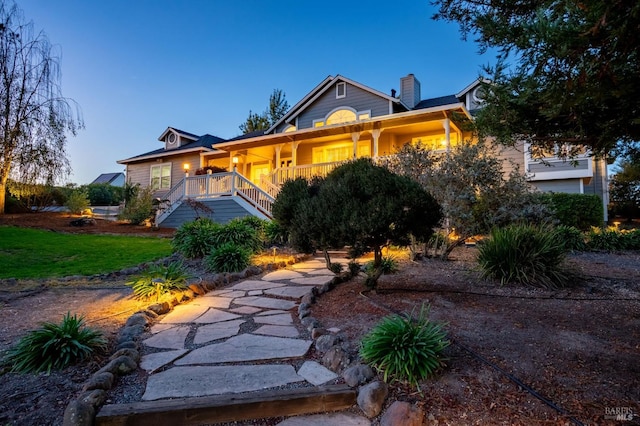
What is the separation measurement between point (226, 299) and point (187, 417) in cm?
276

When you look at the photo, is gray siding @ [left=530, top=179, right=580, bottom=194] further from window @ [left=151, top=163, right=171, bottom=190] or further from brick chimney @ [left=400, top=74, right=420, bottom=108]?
window @ [left=151, top=163, right=171, bottom=190]

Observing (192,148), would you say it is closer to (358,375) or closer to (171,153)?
(171,153)

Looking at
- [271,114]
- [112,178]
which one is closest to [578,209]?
[271,114]

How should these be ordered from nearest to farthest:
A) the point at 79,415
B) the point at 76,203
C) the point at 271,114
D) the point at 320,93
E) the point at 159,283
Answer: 1. the point at 79,415
2. the point at 159,283
3. the point at 320,93
4. the point at 76,203
5. the point at 271,114

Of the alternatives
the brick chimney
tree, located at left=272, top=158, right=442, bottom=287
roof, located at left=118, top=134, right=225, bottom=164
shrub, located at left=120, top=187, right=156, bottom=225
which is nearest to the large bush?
the brick chimney

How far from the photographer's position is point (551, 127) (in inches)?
108

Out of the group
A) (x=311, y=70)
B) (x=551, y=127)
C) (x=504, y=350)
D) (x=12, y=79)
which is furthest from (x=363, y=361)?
(x=311, y=70)

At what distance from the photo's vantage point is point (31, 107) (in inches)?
→ 471

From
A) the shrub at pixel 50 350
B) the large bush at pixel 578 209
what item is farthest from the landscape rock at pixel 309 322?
the large bush at pixel 578 209

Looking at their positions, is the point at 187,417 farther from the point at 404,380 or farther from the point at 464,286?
the point at 464,286

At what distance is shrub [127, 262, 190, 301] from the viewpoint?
440 cm

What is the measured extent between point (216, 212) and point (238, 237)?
18.9ft

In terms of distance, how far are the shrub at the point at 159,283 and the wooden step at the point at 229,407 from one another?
267 cm

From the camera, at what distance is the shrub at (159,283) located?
14.4 feet
